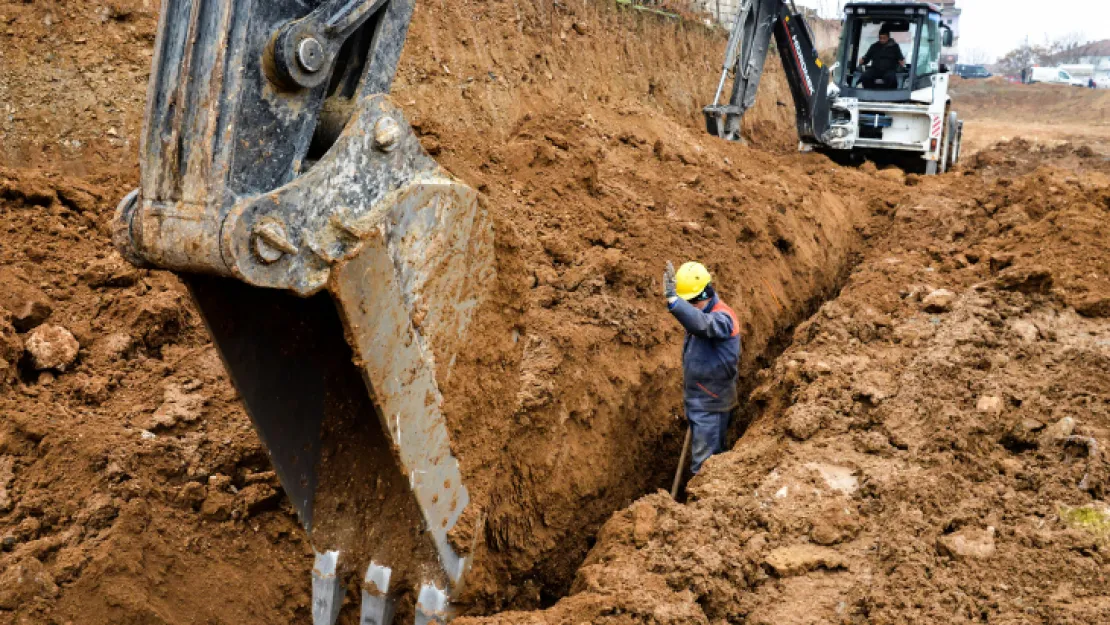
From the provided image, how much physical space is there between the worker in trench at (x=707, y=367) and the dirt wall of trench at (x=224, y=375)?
186 mm

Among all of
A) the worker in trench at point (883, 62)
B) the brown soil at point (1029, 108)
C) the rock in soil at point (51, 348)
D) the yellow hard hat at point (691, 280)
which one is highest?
the worker in trench at point (883, 62)

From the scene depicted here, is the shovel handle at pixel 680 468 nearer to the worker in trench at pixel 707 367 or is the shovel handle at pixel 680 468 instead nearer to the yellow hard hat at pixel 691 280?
the worker in trench at pixel 707 367

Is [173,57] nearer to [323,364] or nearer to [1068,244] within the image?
[323,364]

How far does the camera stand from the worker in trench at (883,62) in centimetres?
1316

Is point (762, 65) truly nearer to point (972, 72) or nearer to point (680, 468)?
point (680, 468)

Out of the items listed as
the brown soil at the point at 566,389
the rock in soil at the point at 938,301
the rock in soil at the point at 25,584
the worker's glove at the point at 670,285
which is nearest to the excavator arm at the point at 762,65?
the brown soil at the point at 566,389

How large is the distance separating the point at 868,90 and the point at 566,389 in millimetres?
10095

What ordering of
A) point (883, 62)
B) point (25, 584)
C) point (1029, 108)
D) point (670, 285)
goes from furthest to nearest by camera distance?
point (1029, 108) < point (883, 62) < point (670, 285) < point (25, 584)

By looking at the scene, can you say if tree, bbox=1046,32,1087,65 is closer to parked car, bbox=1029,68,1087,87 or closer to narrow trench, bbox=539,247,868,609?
parked car, bbox=1029,68,1087,87

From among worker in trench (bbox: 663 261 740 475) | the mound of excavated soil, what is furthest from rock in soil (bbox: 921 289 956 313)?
worker in trench (bbox: 663 261 740 475)

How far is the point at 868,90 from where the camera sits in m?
13.3

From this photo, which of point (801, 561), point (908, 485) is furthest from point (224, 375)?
point (908, 485)

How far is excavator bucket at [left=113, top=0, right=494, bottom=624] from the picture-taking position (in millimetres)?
2576

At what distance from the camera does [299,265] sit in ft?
8.91
